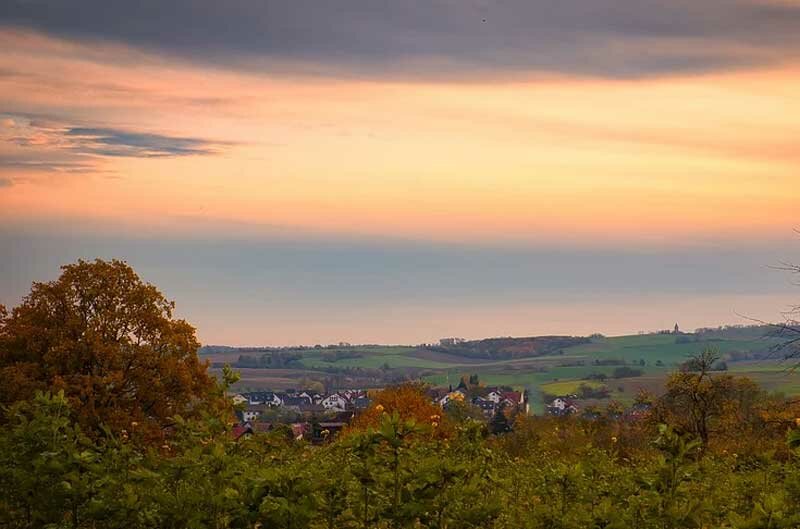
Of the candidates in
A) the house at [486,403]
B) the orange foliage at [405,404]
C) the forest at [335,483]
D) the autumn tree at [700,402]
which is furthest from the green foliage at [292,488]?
the house at [486,403]

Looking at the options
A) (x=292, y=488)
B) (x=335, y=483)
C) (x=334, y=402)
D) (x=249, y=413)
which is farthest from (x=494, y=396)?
(x=292, y=488)

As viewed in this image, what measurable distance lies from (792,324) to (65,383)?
2890cm

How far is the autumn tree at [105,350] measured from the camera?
43250mm

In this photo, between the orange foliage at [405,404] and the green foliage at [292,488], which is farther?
the orange foliage at [405,404]

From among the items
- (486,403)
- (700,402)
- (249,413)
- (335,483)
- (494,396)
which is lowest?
(249,413)

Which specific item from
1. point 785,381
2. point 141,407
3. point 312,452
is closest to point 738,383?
point 141,407

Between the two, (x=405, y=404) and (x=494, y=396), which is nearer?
(x=405, y=404)

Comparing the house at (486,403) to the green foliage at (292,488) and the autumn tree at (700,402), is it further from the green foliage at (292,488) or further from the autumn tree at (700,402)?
the green foliage at (292,488)

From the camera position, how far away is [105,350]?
146ft

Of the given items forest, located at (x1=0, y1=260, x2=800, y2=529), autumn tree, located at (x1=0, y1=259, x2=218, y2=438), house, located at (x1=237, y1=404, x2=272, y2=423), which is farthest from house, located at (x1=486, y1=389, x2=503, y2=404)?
forest, located at (x1=0, y1=260, x2=800, y2=529)

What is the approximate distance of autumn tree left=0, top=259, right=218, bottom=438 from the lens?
43250 millimetres

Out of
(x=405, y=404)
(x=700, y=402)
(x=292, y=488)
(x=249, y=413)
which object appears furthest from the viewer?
(x=249, y=413)

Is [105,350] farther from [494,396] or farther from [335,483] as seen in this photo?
[494,396]

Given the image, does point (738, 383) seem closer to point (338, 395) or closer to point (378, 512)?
point (378, 512)
